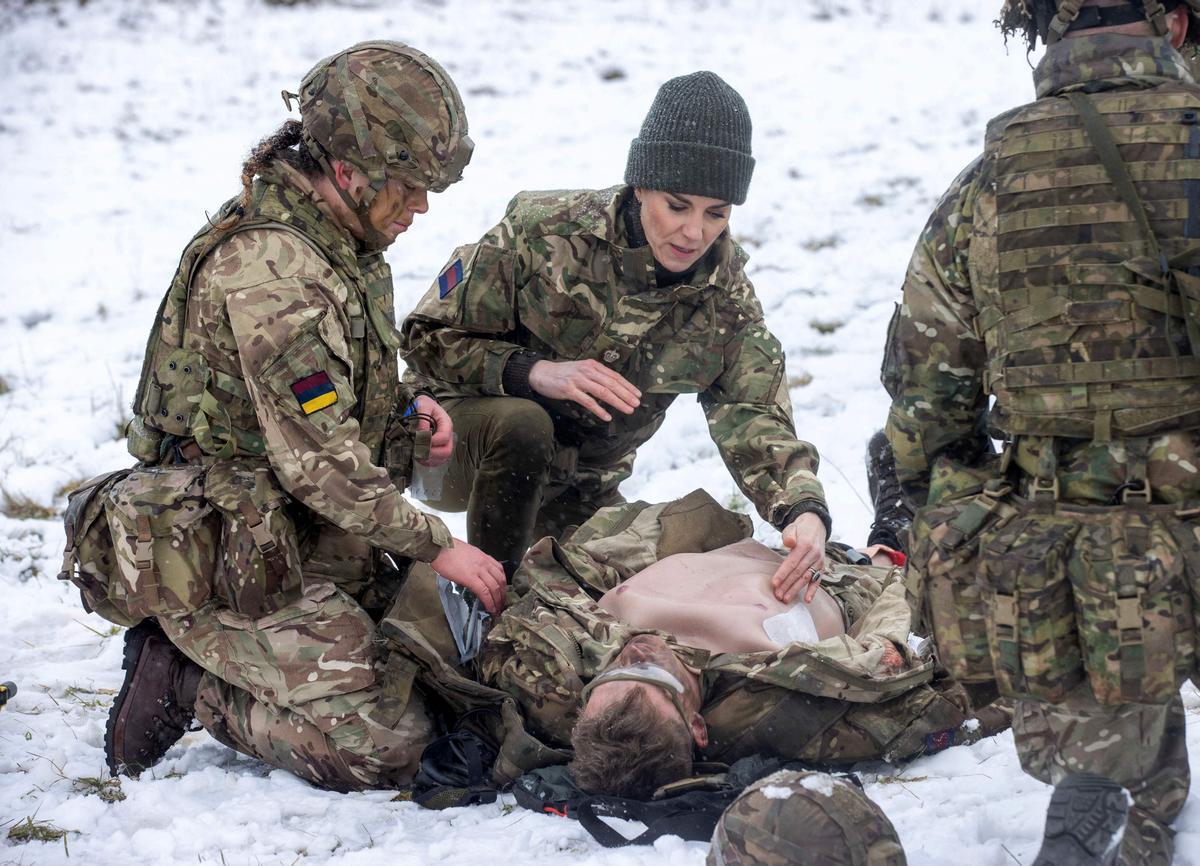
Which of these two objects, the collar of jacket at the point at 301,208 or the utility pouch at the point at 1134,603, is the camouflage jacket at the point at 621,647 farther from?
the collar of jacket at the point at 301,208

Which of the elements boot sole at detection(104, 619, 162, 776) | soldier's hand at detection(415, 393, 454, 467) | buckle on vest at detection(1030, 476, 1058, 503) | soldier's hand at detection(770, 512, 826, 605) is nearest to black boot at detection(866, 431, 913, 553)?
soldier's hand at detection(770, 512, 826, 605)

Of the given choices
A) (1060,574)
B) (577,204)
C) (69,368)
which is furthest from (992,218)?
(69,368)

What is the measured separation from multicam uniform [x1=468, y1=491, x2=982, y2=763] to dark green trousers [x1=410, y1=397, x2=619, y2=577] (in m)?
0.49

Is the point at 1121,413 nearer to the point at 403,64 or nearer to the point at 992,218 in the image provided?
the point at 992,218

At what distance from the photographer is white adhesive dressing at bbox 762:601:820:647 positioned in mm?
3719

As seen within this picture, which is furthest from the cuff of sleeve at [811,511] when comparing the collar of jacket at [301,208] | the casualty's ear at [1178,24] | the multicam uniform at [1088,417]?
the casualty's ear at [1178,24]

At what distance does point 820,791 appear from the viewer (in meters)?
2.53

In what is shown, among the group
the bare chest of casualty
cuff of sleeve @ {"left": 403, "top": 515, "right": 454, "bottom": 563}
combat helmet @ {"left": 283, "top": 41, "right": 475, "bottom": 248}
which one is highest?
combat helmet @ {"left": 283, "top": 41, "right": 475, "bottom": 248}

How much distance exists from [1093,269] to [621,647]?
67.6 inches

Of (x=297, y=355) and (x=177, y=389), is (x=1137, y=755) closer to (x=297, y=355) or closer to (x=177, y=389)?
(x=297, y=355)

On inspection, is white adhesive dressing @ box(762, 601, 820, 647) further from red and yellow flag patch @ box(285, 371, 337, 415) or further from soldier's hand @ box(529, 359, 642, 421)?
red and yellow flag patch @ box(285, 371, 337, 415)

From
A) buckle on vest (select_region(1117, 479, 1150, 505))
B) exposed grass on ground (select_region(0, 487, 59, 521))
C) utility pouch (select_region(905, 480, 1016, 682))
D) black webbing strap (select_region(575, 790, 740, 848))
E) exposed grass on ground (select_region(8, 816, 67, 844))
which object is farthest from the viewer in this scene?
exposed grass on ground (select_region(0, 487, 59, 521))

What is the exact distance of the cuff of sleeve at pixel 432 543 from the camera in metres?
3.57

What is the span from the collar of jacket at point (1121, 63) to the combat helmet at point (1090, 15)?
5cm
